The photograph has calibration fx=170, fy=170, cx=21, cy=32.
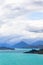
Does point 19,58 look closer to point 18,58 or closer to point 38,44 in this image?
point 18,58

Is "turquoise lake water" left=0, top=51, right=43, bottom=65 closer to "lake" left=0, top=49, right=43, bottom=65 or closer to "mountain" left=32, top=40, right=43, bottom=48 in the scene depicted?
"lake" left=0, top=49, right=43, bottom=65

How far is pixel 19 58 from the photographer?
2258 mm

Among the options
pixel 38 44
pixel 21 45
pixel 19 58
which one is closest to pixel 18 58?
pixel 19 58

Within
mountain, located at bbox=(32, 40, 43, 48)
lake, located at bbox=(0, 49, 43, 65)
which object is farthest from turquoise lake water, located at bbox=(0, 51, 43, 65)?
mountain, located at bbox=(32, 40, 43, 48)

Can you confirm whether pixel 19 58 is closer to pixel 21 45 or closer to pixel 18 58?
pixel 18 58

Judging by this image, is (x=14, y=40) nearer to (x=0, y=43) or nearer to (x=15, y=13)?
Answer: (x=0, y=43)

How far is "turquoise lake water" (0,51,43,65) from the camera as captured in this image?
223cm

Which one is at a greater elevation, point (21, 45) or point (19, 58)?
point (21, 45)

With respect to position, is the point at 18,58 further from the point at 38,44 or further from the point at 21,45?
the point at 38,44

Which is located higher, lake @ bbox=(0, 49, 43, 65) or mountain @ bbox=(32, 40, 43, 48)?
mountain @ bbox=(32, 40, 43, 48)

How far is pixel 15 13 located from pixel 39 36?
452 mm

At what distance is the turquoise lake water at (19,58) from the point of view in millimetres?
2230

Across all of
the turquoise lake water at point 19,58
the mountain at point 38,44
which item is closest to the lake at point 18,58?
the turquoise lake water at point 19,58

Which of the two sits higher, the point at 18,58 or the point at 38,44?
the point at 38,44
